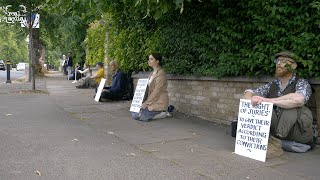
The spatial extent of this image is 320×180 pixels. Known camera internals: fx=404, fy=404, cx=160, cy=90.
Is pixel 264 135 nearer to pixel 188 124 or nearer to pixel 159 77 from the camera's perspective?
pixel 188 124

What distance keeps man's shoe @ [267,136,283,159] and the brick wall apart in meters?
1.43

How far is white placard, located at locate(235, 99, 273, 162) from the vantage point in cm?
520

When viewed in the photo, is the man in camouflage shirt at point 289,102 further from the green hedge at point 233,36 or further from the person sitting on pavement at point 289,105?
the green hedge at point 233,36

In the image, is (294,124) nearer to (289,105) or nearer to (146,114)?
(289,105)

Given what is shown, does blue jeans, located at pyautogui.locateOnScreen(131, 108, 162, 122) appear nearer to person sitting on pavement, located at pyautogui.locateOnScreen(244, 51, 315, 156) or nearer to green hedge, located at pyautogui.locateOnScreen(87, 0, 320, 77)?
green hedge, located at pyautogui.locateOnScreen(87, 0, 320, 77)

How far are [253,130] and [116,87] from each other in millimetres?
6759

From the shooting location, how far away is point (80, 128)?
24.5ft

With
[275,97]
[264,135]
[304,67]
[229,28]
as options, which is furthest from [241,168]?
[229,28]

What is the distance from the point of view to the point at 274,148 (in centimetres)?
541

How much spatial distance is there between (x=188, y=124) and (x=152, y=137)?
136cm

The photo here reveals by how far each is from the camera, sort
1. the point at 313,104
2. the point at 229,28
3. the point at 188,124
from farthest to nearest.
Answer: the point at 188,124
the point at 229,28
the point at 313,104

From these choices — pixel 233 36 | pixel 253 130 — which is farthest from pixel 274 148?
pixel 233 36

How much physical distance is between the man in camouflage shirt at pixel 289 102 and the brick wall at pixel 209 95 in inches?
29.5

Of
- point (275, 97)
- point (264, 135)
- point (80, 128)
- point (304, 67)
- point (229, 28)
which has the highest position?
point (229, 28)
